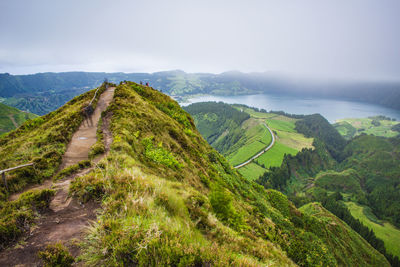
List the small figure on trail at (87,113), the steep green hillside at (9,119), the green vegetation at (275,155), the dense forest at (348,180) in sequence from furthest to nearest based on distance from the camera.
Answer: the green vegetation at (275,155)
the steep green hillside at (9,119)
the dense forest at (348,180)
the small figure on trail at (87,113)

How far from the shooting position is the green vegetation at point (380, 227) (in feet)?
255

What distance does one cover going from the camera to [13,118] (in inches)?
4798

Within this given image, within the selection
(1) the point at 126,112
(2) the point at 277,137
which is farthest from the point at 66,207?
(2) the point at 277,137

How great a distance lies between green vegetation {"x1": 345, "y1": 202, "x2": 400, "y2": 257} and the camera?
3061 inches

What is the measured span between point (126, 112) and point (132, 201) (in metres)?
13.4

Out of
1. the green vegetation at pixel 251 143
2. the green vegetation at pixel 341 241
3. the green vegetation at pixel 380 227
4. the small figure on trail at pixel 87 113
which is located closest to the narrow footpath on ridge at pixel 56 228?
the small figure on trail at pixel 87 113

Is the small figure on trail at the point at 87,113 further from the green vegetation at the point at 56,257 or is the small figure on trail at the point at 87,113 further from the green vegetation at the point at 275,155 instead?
the green vegetation at the point at 275,155

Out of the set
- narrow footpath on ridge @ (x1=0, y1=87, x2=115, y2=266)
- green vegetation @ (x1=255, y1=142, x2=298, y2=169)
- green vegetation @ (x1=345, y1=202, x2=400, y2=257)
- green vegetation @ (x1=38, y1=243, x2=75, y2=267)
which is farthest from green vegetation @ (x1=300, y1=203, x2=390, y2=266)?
green vegetation @ (x1=255, y1=142, x2=298, y2=169)

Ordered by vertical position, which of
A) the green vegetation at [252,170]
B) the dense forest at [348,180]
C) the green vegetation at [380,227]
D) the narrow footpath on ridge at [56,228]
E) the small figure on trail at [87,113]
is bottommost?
the green vegetation at [380,227]

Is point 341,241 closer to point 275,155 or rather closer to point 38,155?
point 38,155

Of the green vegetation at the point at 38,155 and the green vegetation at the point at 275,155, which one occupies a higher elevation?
the green vegetation at the point at 38,155

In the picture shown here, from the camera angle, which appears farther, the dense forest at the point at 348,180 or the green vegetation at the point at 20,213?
the dense forest at the point at 348,180

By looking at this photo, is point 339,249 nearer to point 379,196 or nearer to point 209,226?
point 209,226


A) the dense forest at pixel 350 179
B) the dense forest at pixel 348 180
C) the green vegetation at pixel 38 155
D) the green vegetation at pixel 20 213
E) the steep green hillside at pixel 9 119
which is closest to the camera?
the green vegetation at pixel 20 213
